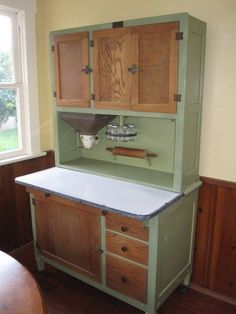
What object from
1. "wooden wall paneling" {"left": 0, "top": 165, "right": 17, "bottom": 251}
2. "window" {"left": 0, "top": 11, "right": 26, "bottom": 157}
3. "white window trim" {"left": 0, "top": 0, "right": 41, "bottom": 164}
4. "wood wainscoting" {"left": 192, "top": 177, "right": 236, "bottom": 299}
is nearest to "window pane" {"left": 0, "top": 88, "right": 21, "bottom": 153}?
"window" {"left": 0, "top": 11, "right": 26, "bottom": 157}

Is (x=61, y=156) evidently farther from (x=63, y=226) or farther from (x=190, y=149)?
(x=190, y=149)

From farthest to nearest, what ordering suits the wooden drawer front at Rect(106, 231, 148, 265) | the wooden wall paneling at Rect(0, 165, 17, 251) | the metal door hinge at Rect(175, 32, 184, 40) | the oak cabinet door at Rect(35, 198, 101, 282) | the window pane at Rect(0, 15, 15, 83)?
1. the wooden wall paneling at Rect(0, 165, 17, 251)
2. the window pane at Rect(0, 15, 15, 83)
3. the oak cabinet door at Rect(35, 198, 101, 282)
4. the wooden drawer front at Rect(106, 231, 148, 265)
5. the metal door hinge at Rect(175, 32, 184, 40)

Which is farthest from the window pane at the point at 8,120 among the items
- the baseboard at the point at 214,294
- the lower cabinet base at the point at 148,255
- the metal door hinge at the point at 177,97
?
the baseboard at the point at 214,294

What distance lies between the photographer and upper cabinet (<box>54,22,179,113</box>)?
183cm

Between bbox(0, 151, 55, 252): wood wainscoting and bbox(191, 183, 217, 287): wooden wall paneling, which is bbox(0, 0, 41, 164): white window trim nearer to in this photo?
bbox(0, 151, 55, 252): wood wainscoting

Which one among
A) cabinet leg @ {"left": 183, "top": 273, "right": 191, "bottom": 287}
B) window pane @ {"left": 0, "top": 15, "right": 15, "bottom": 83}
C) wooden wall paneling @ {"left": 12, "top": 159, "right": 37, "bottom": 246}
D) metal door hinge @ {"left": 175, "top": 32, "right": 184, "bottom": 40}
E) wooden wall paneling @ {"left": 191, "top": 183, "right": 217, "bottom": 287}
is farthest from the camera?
wooden wall paneling @ {"left": 12, "top": 159, "right": 37, "bottom": 246}

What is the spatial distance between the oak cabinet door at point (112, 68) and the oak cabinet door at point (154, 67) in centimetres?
6

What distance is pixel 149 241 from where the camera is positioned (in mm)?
1819

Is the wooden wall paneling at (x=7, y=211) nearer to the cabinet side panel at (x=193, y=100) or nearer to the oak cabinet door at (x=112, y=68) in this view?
the oak cabinet door at (x=112, y=68)

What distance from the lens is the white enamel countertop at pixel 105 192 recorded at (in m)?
1.79

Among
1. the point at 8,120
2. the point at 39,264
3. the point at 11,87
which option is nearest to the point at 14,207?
the point at 39,264

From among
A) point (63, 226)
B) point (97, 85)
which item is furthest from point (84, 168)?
point (97, 85)

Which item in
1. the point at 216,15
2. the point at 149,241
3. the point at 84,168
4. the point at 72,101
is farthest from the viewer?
the point at 84,168

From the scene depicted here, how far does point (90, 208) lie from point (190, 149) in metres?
0.75
